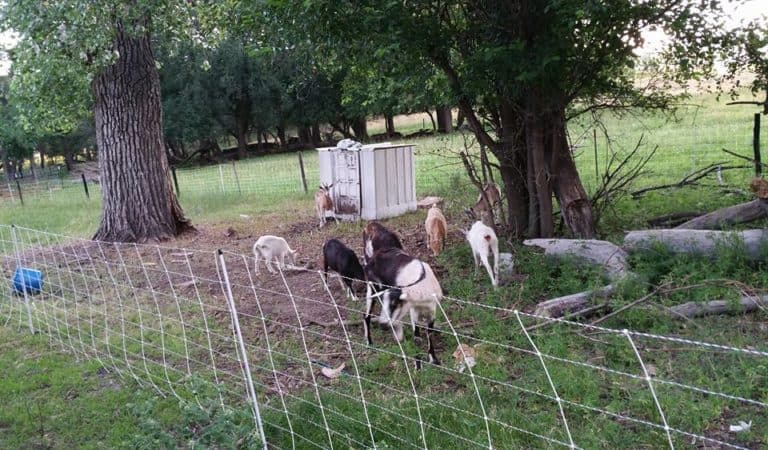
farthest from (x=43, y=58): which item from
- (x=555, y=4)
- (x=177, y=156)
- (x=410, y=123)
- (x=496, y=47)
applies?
(x=410, y=123)

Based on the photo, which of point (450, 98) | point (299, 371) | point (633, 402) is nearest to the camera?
point (633, 402)

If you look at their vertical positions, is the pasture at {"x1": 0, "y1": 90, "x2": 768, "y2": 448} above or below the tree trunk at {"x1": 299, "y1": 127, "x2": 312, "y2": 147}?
A: below

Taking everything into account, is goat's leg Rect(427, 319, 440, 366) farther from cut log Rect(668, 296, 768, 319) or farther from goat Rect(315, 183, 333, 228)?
goat Rect(315, 183, 333, 228)

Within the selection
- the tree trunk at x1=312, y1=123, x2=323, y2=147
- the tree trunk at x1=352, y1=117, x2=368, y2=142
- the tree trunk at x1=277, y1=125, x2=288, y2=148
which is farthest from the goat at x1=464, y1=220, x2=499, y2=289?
the tree trunk at x1=312, y1=123, x2=323, y2=147

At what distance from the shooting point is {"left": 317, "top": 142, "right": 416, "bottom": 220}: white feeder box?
11.0 m

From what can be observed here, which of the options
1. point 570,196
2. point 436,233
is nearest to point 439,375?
point 436,233

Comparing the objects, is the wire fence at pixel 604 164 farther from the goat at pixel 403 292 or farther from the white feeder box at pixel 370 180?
the goat at pixel 403 292

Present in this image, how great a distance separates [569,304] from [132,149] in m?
7.76

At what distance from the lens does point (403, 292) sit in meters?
4.92

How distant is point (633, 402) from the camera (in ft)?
13.0

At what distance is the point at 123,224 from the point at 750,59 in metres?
9.49

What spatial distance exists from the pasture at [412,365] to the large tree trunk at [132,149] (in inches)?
69.8

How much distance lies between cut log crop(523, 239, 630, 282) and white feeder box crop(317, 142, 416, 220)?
444cm

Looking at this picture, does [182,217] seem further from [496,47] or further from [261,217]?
[496,47]
